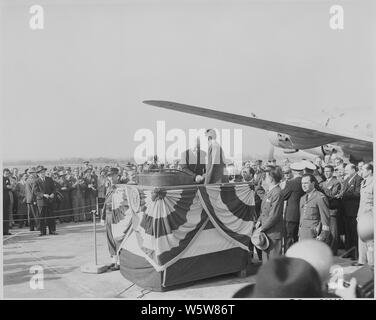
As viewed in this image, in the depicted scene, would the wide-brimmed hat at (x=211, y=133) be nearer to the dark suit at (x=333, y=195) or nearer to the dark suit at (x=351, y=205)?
the dark suit at (x=333, y=195)

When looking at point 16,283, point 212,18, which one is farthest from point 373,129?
point 16,283

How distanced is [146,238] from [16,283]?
1.10 metres

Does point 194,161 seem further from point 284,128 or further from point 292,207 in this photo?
point 292,207

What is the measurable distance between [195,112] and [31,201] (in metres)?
1.58

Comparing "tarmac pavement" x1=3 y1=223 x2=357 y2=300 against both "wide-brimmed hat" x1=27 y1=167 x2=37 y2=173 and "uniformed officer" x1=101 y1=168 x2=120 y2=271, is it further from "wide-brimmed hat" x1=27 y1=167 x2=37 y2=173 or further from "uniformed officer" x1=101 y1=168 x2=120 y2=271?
"wide-brimmed hat" x1=27 y1=167 x2=37 y2=173

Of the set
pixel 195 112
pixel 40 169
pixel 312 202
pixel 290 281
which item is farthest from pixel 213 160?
pixel 290 281

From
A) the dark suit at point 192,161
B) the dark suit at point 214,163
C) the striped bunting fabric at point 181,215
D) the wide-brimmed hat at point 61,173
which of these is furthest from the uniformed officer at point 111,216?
the dark suit at point 214,163

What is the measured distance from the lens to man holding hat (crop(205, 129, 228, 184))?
2719 millimetres

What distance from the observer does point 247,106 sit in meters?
2.77

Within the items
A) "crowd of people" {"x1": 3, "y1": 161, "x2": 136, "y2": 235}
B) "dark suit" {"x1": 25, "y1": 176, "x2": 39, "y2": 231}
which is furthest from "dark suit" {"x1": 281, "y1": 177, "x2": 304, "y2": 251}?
"dark suit" {"x1": 25, "y1": 176, "x2": 39, "y2": 231}

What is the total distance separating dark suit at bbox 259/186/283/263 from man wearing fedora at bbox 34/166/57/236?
5.48ft

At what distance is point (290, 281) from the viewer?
1170 mm

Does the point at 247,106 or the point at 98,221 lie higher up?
the point at 247,106
